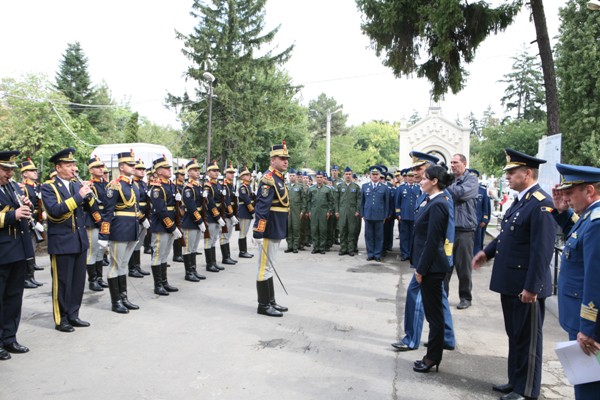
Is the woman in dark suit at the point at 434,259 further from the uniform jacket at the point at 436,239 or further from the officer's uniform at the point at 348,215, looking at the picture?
the officer's uniform at the point at 348,215

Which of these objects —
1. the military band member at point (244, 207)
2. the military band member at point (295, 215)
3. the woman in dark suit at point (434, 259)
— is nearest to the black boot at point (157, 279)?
the military band member at point (244, 207)

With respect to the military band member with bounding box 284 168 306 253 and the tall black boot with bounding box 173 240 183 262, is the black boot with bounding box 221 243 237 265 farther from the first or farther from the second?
the military band member with bounding box 284 168 306 253

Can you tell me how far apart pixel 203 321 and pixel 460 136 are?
39.7 metres

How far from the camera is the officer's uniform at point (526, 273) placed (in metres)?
3.99


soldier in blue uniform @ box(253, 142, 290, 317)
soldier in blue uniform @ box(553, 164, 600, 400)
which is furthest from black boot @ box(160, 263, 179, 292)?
soldier in blue uniform @ box(553, 164, 600, 400)

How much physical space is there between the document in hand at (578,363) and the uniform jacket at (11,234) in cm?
530

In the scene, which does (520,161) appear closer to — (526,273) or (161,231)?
(526,273)

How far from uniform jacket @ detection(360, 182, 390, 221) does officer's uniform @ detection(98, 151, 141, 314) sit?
243 inches

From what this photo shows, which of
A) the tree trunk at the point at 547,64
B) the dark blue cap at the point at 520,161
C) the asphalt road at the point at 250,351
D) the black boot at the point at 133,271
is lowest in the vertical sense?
the asphalt road at the point at 250,351

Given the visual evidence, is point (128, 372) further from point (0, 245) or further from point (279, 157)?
point (279, 157)

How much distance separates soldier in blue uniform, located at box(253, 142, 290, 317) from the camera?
6.80 m

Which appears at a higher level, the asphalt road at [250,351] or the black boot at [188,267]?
the black boot at [188,267]

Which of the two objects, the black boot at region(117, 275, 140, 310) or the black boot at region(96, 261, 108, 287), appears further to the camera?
the black boot at region(96, 261, 108, 287)

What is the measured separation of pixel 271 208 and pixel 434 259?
117 inches
